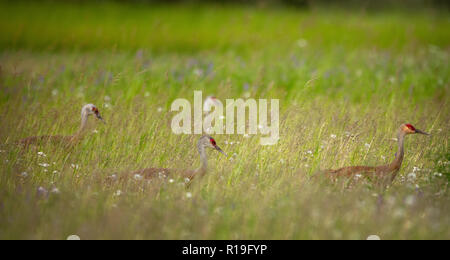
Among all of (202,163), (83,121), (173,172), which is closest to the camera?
(173,172)

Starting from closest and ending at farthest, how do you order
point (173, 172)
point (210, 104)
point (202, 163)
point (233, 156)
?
point (173, 172) → point (202, 163) → point (233, 156) → point (210, 104)

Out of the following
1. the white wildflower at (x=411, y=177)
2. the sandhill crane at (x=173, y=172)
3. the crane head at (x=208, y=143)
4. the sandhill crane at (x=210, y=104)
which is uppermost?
the sandhill crane at (x=210, y=104)

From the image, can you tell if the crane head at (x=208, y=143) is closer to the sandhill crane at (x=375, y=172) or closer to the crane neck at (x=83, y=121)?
the sandhill crane at (x=375, y=172)

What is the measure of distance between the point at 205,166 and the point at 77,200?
1.55 m

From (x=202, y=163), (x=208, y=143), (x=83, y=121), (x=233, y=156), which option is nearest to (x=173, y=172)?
(x=202, y=163)

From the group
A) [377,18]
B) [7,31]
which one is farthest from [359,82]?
[377,18]

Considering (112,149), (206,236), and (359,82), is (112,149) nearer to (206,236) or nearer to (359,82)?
(206,236)

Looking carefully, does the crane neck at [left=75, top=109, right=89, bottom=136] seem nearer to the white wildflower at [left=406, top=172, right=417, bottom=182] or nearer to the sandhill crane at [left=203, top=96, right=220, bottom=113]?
the sandhill crane at [left=203, top=96, right=220, bottom=113]

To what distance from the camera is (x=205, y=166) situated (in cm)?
575

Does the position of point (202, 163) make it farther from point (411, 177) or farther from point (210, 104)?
point (210, 104)

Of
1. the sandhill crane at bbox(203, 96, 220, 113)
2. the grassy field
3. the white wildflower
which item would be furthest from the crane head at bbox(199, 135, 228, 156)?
the sandhill crane at bbox(203, 96, 220, 113)

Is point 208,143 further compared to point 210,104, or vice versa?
point 210,104

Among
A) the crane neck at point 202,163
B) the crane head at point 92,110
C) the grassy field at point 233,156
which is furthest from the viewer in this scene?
the crane head at point 92,110

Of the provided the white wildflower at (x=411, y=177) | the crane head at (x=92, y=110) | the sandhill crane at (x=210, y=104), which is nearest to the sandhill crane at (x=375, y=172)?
the white wildflower at (x=411, y=177)
